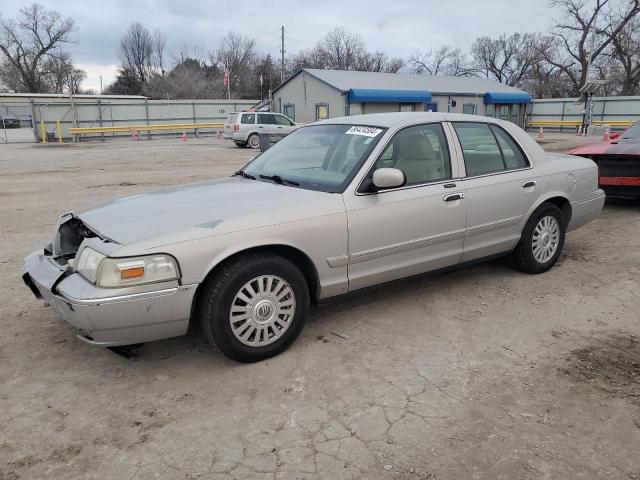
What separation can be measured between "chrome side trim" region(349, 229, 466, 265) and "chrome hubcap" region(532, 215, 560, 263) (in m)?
1.10

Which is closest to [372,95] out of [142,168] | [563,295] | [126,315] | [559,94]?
[142,168]

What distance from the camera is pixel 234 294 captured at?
3174 mm

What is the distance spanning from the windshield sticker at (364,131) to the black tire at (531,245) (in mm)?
1844

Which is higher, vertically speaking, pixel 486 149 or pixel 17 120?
pixel 17 120

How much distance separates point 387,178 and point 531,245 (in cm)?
207

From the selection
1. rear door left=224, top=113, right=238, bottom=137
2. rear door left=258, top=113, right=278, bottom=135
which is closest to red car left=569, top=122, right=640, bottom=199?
rear door left=258, top=113, right=278, bottom=135

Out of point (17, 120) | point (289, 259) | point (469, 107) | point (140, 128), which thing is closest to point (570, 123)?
point (469, 107)

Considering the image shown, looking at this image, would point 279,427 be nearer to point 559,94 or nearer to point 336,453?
point 336,453

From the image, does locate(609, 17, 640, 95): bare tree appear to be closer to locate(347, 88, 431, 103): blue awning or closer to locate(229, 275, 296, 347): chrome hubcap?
locate(347, 88, 431, 103): blue awning

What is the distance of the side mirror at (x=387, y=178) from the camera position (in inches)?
142

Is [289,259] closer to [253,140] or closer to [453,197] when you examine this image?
[453,197]

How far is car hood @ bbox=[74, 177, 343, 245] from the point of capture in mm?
3117

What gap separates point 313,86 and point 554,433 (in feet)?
102

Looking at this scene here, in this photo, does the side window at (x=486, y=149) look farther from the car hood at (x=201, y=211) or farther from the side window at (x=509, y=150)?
the car hood at (x=201, y=211)
